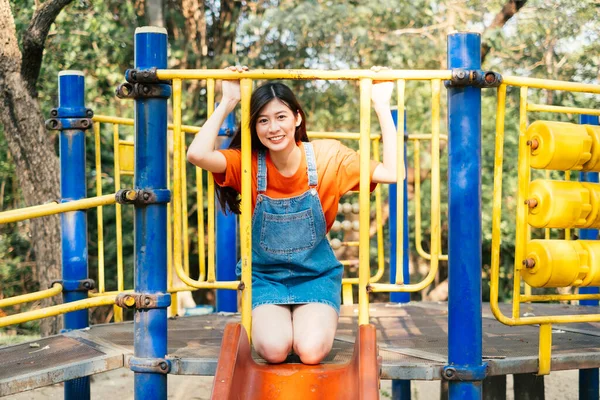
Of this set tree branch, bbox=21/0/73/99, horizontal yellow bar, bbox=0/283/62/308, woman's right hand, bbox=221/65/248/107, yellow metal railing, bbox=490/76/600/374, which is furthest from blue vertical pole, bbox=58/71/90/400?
tree branch, bbox=21/0/73/99

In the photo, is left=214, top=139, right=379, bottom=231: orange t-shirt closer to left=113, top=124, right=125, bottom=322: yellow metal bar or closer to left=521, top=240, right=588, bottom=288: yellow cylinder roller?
left=521, top=240, right=588, bottom=288: yellow cylinder roller

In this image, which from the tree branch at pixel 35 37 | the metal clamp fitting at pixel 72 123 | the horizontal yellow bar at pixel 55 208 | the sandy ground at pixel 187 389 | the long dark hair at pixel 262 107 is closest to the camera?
the horizontal yellow bar at pixel 55 208

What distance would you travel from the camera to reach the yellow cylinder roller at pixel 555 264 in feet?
8.70

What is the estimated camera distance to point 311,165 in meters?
2.89

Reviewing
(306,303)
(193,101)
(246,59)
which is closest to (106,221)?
(193,101)

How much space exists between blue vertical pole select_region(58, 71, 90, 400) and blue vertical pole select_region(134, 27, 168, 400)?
118 cm

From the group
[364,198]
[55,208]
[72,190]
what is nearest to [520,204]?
[364,198]

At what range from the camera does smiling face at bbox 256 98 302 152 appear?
2.75 m

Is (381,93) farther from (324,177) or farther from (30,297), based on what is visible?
(30,297)

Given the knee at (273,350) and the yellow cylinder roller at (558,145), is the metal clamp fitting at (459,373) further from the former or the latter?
the yellow cylinder roller at (558,145)

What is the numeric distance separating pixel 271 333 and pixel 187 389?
4.38m

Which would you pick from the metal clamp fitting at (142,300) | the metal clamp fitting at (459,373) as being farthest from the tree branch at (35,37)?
the metal clamp fitting at (459,373)

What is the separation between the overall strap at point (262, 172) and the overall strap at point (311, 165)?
6.3 inches

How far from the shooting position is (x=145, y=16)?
1010cm
